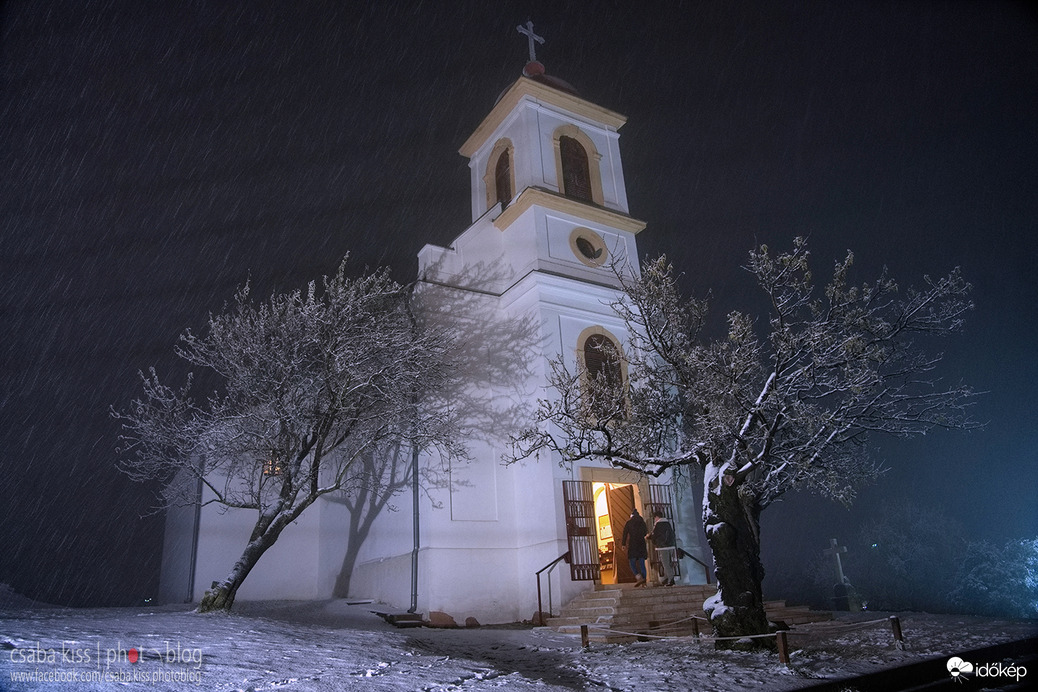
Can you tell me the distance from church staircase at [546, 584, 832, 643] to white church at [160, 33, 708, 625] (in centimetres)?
110

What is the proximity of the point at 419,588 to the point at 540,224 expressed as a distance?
10.3m

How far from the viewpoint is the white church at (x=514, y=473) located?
1445cm

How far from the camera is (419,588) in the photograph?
47.5 ft

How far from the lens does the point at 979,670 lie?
8.10 metres

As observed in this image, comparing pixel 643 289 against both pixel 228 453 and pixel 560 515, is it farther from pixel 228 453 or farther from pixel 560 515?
pixel 228 453

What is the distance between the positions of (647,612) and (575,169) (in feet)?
45.2

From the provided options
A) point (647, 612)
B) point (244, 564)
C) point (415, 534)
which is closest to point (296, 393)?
point (244, 564)

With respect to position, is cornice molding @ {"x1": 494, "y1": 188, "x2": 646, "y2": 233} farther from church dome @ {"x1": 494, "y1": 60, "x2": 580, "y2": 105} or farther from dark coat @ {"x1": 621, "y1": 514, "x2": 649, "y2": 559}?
dark coat @ {"x1": 621, "y1": 514, "x2": 649, "y2": 559}

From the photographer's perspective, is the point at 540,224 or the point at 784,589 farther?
the point at 784,589

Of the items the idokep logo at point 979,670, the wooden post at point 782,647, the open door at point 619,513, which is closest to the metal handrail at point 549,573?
the open door at point 619,513

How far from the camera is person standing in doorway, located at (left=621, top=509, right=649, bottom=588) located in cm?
1324

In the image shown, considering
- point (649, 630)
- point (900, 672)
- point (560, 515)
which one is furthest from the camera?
point (560, 515)

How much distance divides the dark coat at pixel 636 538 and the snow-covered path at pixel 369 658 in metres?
2.96

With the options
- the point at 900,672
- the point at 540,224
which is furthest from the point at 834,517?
the point at 900,672
